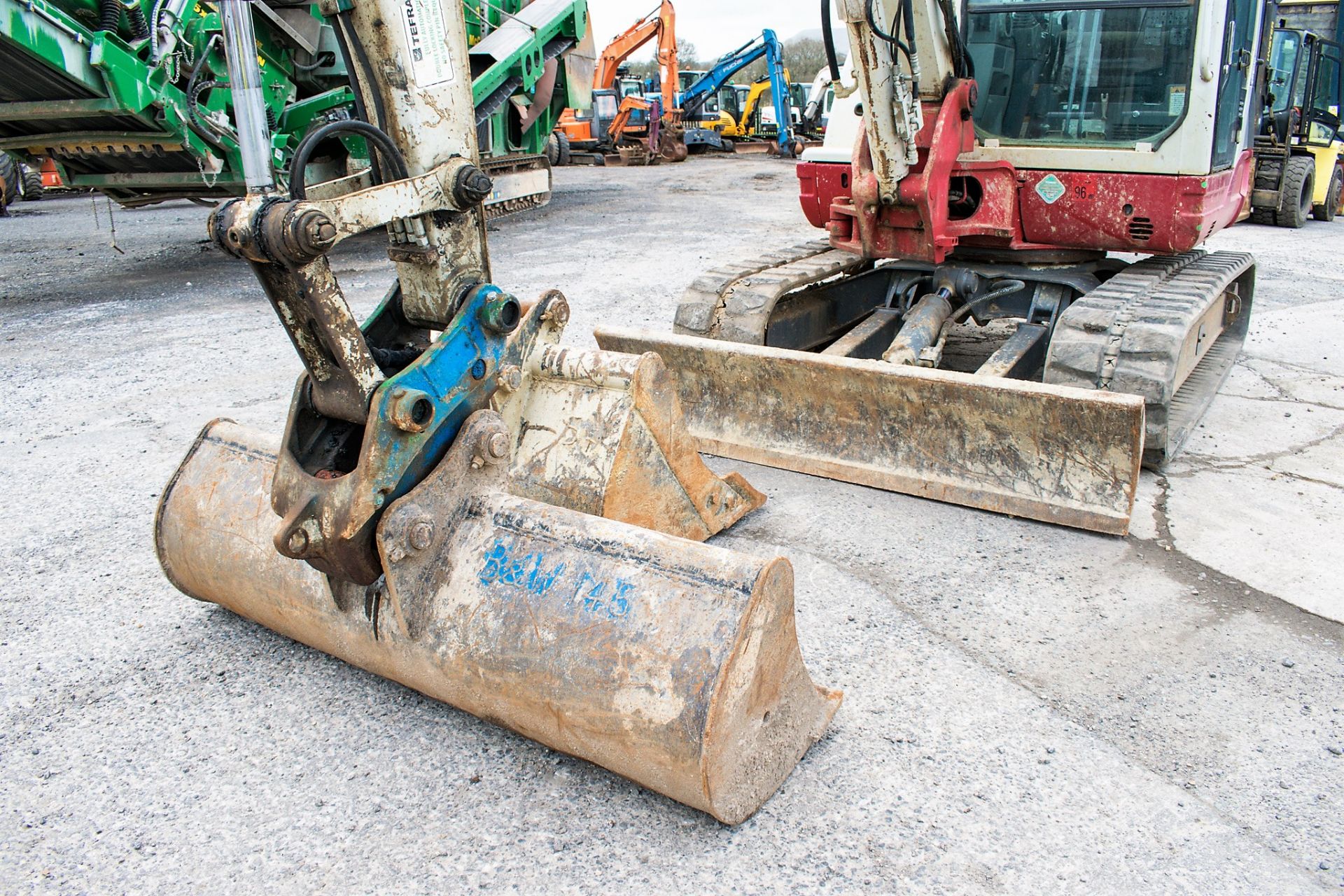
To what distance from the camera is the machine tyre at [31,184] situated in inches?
704

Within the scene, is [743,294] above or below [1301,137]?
below

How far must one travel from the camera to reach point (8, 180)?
15805mm

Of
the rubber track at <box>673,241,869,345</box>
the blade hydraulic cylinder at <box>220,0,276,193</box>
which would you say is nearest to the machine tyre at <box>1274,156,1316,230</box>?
the rubber track at <box>673,241,869,345</box>

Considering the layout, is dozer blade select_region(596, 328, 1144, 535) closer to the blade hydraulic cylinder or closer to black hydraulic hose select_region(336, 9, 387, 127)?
black hydraulic hose select_region(336, 9, 387, 127)

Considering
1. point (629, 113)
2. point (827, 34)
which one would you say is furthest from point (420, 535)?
point (629, 113)

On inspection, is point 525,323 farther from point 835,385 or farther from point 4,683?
point 4,683

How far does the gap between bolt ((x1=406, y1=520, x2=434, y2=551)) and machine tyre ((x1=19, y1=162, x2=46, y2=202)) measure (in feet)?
64.2

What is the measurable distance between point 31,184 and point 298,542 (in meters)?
20.3

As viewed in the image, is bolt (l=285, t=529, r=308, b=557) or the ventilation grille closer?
bolt (l=285, t=529, r=308, b=557)

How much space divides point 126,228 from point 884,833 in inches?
543

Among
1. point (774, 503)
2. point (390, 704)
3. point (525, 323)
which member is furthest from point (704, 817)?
point (774, 503)

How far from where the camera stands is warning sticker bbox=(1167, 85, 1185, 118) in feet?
13.7

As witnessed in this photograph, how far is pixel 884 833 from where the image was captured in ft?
6.84

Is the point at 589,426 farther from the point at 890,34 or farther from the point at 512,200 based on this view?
the point at 512,200
